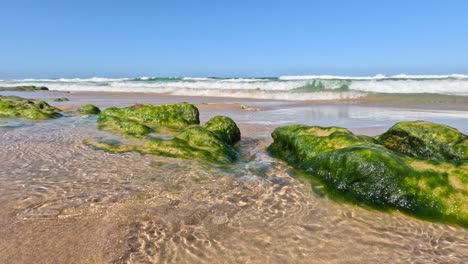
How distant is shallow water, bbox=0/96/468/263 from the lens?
2729 mm

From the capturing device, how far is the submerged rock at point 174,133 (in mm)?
5629

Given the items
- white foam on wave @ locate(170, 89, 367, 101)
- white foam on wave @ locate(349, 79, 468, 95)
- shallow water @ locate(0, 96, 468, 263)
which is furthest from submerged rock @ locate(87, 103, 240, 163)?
white foam on wave @ locate(349, 79, 468, 95)

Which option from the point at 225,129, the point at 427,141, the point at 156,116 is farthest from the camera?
the point at 156,116

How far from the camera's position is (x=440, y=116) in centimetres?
1103

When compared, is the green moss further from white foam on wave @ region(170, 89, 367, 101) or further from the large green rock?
white foam on wave @ region(170, 89, 367, 101)

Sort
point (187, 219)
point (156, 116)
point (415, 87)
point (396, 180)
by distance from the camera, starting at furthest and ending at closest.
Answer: point (415, 87)
point (156, 116)
point (396, 180)
point (187, 219)

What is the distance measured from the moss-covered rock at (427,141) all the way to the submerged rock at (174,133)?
244cm

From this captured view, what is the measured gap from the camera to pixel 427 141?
215 inches

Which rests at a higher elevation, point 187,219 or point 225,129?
point 225,129

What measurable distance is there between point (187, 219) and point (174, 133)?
4263 millimetres

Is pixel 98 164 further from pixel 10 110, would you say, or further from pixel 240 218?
pixel 10 110

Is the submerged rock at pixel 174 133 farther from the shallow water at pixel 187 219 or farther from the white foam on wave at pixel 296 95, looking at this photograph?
the white foam on wave at pixel 296 95

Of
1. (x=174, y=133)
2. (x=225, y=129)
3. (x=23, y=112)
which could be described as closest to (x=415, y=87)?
(x=225, y=129)

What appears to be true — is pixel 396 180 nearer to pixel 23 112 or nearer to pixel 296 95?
pixel 23 112
